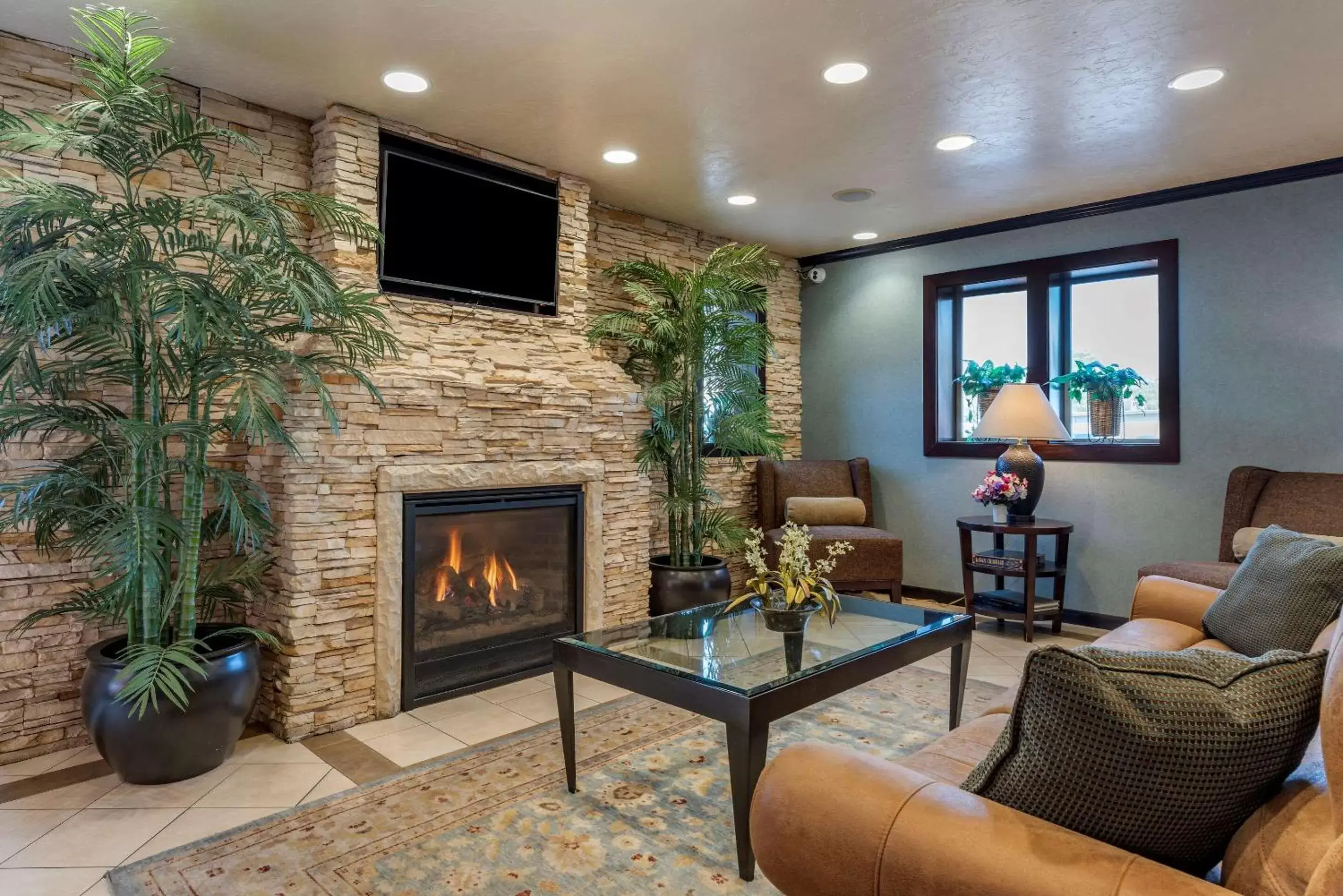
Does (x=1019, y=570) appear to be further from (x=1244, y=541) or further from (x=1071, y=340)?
(x=1071, y=340)

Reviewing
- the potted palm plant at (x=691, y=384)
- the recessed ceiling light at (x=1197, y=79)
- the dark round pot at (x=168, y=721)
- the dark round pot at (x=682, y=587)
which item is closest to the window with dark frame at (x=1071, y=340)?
the potted palm plant at (x=691, y=384)

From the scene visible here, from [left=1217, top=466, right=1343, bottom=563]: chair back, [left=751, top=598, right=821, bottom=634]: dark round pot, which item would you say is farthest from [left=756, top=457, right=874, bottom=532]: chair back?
[left=751, top=598, right=821, bottom=634]: dark round pot

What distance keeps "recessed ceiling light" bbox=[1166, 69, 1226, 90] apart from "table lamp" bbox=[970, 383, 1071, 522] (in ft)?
5.89

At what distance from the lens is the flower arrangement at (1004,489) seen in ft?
14.7

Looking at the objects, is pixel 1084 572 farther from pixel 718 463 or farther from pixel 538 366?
pixel 538 366

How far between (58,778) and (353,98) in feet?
8.52

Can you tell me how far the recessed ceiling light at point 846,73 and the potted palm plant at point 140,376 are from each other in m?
1.77

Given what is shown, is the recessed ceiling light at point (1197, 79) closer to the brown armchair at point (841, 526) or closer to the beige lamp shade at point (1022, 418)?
the beige lamp shade at point (1022, 418)

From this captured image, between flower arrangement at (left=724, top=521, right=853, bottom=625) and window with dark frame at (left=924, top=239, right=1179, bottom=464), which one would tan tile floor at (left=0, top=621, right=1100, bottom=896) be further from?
window with dark frame at (left=924, top=239, right=1179, bottom=464)

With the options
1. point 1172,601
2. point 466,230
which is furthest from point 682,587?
point 1172,601

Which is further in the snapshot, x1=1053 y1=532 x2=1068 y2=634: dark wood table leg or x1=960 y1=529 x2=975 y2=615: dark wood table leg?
x1=960 y1=529 x2=975 y2=615: dark wood table leg

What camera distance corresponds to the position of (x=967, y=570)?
15.7 feet

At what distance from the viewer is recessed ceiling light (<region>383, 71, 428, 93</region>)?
2998mm

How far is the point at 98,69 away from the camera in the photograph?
7.62 ft
